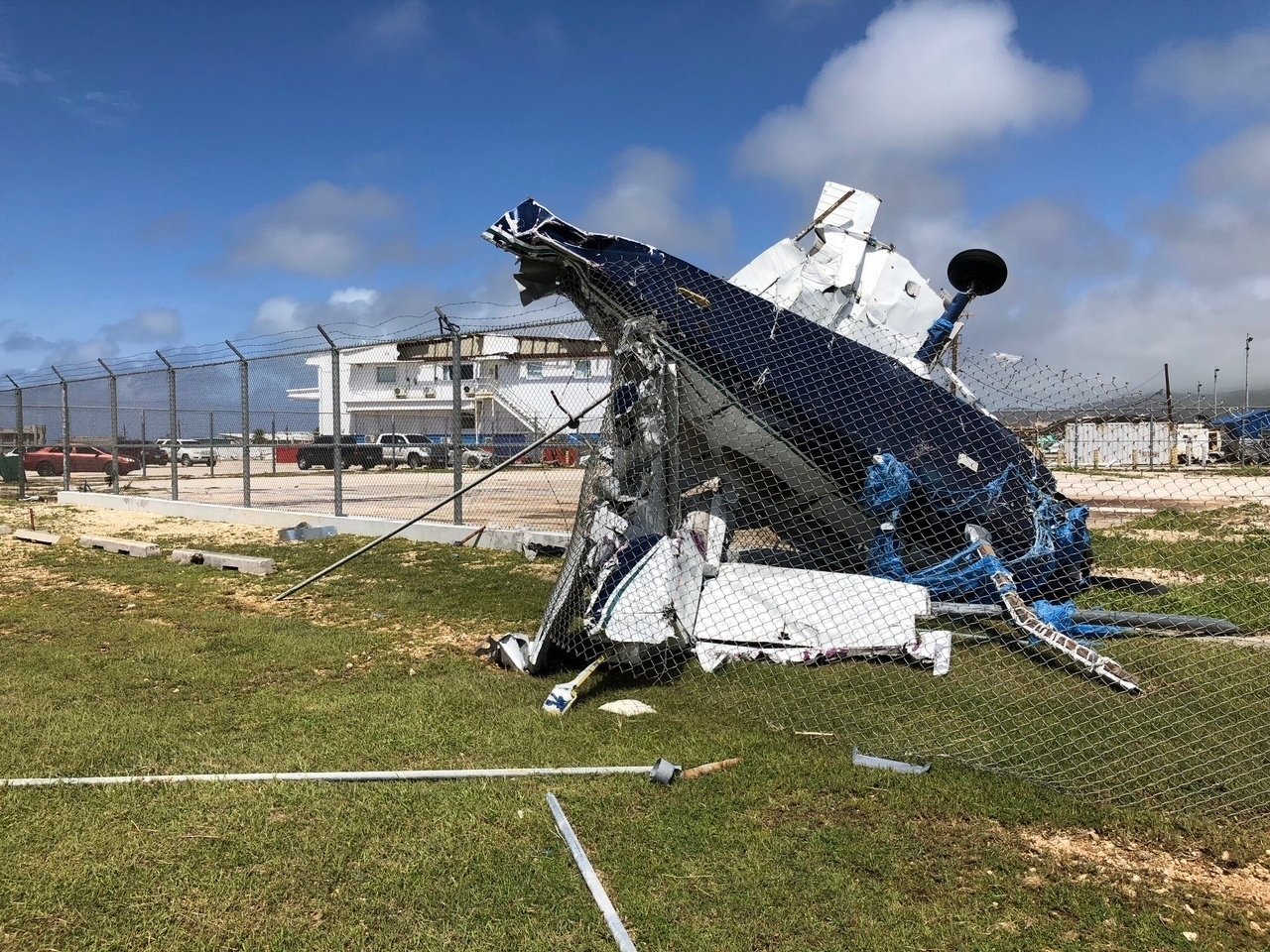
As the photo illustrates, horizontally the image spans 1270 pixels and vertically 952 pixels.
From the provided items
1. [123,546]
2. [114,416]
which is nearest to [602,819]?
[123,546]

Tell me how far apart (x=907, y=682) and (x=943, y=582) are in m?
1.21

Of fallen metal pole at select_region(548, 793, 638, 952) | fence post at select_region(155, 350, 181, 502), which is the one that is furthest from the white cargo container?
fence post at select_region(155, 350, 181, 502)

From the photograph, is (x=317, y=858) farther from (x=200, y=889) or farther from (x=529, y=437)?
(x=529, y=437)

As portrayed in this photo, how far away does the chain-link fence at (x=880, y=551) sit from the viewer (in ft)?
13.6

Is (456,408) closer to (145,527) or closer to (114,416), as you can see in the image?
(145,527)

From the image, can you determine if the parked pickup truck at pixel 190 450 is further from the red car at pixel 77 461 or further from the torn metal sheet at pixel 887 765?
the torn metal sheet at pixel 887 765

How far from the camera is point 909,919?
259 centimetres

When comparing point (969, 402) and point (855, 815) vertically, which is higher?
point (969, 402)

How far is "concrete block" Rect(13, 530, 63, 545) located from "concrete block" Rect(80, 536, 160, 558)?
1.59ft

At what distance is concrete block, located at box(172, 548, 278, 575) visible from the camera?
8641 millimetres

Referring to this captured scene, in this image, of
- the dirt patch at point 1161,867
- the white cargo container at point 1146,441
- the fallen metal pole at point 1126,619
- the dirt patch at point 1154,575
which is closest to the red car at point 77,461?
the fallen metal pole at point 1126,619

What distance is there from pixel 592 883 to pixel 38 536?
36.8 ft

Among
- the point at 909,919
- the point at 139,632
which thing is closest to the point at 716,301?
the point at 909,919

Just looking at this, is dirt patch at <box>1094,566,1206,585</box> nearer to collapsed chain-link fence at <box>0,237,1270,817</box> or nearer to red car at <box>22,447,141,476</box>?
collapsed chain-link fence at <box>0,237,1270,817</box>
